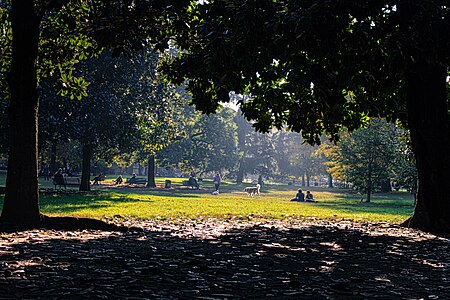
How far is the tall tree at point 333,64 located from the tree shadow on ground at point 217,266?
354cm

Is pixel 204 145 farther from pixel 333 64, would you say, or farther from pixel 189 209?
pixel 333 64

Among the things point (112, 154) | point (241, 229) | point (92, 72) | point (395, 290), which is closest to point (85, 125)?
point (92, 72)

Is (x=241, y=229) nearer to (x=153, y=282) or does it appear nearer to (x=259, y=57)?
(x=259, y=57)

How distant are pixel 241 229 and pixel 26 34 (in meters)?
7.18

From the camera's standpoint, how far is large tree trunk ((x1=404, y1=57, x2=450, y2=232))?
12.8 meters

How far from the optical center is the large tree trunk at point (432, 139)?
12820 mm

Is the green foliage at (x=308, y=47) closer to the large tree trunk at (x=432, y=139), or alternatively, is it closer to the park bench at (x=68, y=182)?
the large tree trunk at (x=432, y=139)

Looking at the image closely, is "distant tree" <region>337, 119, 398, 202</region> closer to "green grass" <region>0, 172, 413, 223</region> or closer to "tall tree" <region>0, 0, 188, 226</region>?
"green grass" <region>0, 172, 413, 223</region>

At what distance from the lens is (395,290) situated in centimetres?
577

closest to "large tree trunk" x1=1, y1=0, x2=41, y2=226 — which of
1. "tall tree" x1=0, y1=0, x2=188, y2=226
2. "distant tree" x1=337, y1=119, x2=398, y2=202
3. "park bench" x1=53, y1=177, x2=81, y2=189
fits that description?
"tall tree" x1=0, y1=0, x2=188, y2=226

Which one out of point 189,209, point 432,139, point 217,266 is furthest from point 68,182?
point 217,266

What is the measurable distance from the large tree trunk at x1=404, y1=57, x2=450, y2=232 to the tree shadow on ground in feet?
6.99

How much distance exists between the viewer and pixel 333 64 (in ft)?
37.1

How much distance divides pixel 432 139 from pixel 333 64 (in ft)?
12.8
